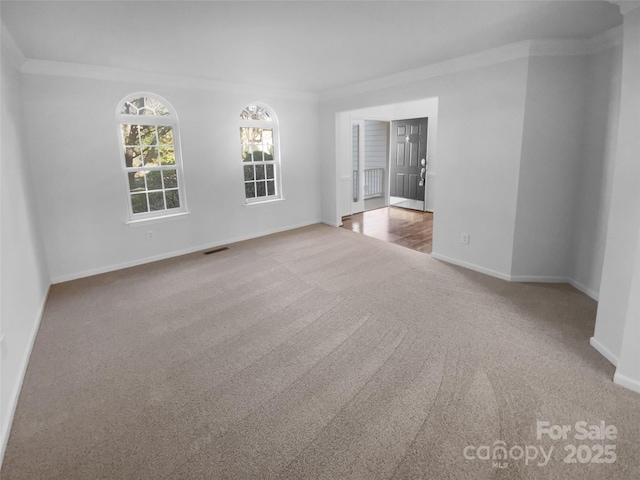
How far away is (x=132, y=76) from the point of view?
13.5 feet

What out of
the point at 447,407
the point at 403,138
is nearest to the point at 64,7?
the point at 447,407

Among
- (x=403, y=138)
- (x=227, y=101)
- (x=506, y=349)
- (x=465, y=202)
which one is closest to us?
(x=506, y=349)

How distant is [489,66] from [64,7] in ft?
12.3

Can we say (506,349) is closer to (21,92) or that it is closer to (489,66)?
(489,66)

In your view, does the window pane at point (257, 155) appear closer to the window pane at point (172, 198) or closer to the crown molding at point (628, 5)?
the window pane at point (172, 198)

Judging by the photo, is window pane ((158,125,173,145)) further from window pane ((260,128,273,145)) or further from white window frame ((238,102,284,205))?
window pane ((260,128,273,145))

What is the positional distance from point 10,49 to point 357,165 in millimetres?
5601

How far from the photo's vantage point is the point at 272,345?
2.67m

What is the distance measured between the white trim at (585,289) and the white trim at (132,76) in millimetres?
4676

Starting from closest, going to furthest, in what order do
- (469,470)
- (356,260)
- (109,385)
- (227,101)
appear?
1. (469,470)
2. (109,385)
3. (356,260)
4. (227,101)

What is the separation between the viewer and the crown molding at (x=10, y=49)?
273cm

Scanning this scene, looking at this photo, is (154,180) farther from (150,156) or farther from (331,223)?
(331,223)

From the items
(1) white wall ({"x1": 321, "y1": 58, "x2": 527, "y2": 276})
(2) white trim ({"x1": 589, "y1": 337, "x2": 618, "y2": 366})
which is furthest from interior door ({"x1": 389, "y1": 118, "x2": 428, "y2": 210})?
(2) white trim ({"x1": 589, "y1": 337, "x2": 618, "y2": 366})

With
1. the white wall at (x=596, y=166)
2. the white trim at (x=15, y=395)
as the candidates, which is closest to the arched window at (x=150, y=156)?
the white trim at (x=15, y=395)
